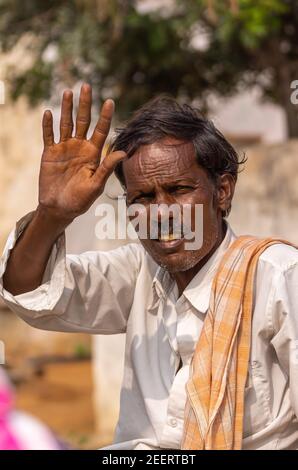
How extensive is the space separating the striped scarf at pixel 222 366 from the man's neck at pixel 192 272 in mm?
194

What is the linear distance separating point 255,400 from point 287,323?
248mm

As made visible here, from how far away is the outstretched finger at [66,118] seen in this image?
2.62m

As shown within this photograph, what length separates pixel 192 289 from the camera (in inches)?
110

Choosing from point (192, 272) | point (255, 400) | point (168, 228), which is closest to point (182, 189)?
point (168, 228)

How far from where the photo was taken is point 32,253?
2730mm

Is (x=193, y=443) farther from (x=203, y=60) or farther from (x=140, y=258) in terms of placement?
(x=203, y=60)

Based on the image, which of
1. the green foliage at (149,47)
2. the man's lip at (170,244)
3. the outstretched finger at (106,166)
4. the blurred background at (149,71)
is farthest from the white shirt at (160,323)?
the green foliage at (149,47)

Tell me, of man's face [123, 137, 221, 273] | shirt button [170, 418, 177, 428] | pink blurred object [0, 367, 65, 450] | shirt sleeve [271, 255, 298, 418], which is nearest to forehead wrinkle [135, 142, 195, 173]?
man's face [123, 137, 221, 273]

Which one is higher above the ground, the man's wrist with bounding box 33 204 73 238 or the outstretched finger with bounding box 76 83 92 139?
the outstretched finger with bounding box 76 83 92 139

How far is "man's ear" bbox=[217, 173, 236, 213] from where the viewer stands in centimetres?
290

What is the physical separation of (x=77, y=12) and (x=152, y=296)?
186 inches

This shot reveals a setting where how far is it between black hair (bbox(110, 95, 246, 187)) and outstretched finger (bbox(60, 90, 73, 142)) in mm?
258

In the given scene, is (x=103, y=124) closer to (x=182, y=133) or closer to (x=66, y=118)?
(x=66, y=118)

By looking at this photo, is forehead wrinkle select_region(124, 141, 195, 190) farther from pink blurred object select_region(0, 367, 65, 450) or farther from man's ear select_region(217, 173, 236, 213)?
pink blurred object select_region(0, 367, 65, 450)
